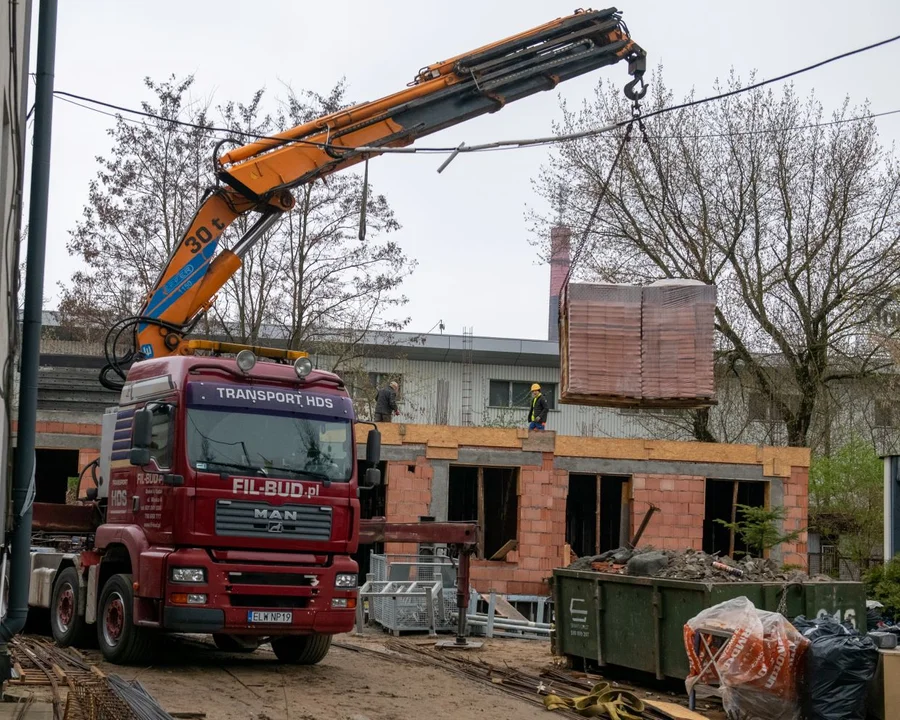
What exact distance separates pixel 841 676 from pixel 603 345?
4.44 metres

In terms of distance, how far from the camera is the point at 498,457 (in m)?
22.1

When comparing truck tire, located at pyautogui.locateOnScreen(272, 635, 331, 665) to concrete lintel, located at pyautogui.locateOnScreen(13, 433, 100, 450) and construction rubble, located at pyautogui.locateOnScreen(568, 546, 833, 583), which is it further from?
concrete lintel, located at pyautogui.locateOnScreen(13, 433, 100, 450)

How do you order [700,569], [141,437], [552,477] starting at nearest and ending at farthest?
[141,437], [700,569], [552,477]

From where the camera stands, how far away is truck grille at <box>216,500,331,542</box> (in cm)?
1139

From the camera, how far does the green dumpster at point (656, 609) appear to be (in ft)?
39.3

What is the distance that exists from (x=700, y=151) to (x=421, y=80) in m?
15.3

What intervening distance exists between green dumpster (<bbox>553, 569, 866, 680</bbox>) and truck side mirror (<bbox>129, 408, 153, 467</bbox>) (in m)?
5.40

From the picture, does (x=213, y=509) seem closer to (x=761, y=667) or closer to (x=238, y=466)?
(x=238, y=466)

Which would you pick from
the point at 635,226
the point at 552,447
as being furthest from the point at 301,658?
the point at 635,226

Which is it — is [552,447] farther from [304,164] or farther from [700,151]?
[700,151]

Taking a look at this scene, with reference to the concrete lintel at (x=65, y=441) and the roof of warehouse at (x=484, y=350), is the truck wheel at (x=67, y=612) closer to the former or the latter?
the concrete lintel at (x=65, y=441)

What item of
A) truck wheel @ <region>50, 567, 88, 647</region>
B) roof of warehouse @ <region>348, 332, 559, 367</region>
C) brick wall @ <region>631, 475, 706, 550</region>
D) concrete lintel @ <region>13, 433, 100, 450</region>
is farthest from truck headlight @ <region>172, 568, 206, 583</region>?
roof of warehouse @ <region>348, 332, 559, 367</region>

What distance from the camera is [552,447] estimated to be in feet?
72.6

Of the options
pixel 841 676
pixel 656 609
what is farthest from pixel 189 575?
pixel 841 676
